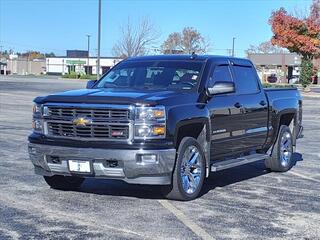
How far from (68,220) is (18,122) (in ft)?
41.7

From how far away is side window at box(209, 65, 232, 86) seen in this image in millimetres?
8625

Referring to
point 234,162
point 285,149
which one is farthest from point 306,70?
point 234,162

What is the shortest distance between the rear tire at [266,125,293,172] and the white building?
105m

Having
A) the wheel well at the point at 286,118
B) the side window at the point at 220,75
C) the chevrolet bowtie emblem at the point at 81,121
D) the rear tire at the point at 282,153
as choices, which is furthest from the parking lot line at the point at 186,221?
the wheel well at the point at 286,118

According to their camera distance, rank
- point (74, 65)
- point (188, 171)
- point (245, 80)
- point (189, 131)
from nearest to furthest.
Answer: point (188, 171)
point (189, 131)
point (245, 80)
point (74, 65)

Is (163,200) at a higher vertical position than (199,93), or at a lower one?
lower

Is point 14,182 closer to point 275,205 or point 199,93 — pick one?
point 199,93

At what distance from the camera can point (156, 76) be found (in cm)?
862

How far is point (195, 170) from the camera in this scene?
7.96 m

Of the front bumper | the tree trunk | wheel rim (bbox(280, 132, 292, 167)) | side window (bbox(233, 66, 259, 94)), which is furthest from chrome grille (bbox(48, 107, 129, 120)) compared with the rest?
the tree trunk

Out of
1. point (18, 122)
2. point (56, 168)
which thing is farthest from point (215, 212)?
point (18, 122)

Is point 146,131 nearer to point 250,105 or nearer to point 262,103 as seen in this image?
point 250,105

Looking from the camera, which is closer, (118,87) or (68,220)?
(68,220)

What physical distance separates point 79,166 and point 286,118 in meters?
4.95
